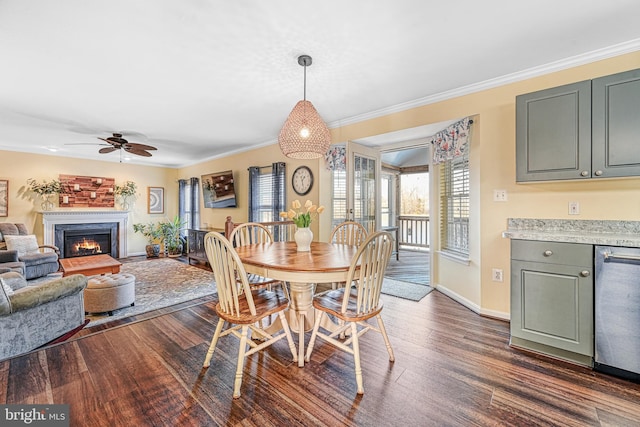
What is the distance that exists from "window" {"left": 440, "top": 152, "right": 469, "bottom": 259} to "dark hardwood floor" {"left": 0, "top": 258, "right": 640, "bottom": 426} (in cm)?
123

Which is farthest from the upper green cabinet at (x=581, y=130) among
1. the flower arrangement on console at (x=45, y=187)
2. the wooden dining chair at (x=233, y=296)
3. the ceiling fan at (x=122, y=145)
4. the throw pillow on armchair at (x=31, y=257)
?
the flower arrangement on console at (x=45, y=187)

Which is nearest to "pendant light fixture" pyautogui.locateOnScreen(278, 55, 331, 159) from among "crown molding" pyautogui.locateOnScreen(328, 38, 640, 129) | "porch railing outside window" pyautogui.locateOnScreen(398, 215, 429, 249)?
"crown molding" pyautogui.locateOnScreen(328, 38, 640, 129)

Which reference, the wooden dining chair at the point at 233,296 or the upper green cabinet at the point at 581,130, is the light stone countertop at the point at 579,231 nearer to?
the upper green cabinet at the point at 581,130

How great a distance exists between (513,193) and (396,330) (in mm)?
1727

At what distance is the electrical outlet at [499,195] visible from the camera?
8.86 ft

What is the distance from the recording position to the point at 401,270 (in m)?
4.89

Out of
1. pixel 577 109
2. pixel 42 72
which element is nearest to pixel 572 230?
pixel 577 109

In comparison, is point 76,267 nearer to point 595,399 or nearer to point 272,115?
point 272,115

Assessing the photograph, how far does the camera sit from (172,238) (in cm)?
709

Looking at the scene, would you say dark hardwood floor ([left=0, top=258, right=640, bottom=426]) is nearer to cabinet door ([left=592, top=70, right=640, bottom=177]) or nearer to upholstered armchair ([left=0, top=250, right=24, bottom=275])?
cabinet door ([left=592, top=70, right=640, bottom=177])

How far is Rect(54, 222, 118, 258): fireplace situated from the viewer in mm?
5941

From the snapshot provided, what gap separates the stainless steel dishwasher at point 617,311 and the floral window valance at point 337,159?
9.39 feet

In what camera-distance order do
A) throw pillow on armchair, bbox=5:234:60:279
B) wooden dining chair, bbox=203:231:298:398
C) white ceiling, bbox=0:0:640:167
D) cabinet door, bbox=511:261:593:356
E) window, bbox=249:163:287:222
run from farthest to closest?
window, bbox=249:163:287:222 → throw pillow on armchair, bbox=5:234:60:279 → cabinet door, bbox=511:261:593:356 → white ceiling, bbox=0:0:640:167 → wooden dining chair, bbox=203:231:298:398

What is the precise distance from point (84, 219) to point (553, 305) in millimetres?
8168
